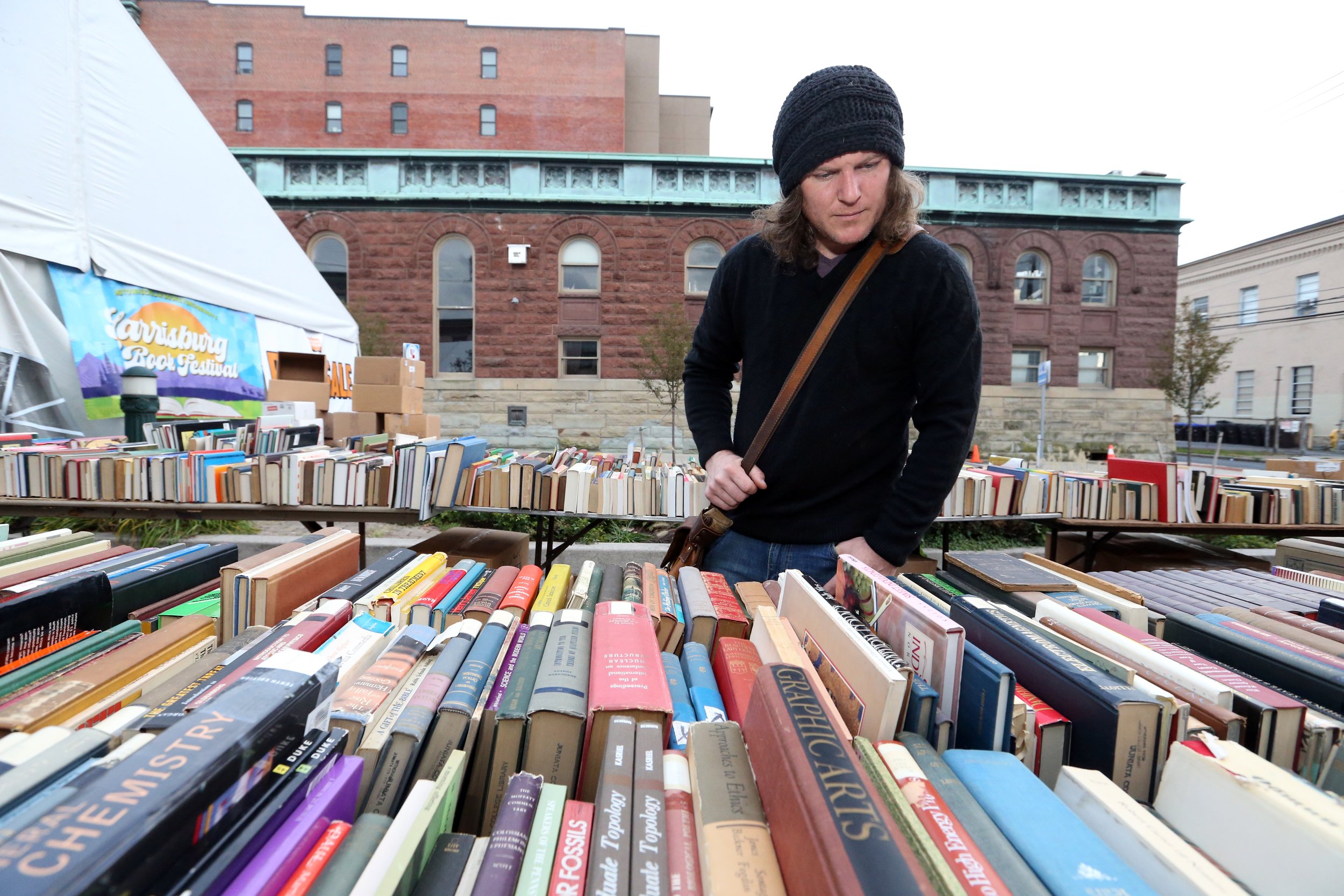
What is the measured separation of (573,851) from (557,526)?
5.89 metres

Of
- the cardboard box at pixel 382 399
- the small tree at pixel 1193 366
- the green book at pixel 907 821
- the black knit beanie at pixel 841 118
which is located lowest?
the green book at pixel 907 821

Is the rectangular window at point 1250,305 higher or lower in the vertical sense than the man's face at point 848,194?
higher

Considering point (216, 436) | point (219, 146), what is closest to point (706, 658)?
point (216, 436)

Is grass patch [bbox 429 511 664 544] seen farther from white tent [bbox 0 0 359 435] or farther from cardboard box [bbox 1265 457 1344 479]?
cardboard box [bbox 1265 457 1344 479]

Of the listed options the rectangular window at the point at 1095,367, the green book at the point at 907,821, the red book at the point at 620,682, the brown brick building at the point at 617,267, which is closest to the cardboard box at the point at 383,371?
the red book at the point at 620,682

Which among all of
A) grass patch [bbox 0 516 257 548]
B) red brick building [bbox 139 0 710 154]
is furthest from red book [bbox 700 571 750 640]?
red brick building [bbox 139 0 710 154]

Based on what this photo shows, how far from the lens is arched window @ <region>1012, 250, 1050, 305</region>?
1549 cm

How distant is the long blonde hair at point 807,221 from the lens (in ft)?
4.97

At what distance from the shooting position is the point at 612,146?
2255 centimetres

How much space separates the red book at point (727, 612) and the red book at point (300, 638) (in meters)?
0.72

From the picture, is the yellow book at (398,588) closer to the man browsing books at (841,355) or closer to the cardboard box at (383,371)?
the man browsing books at (841,355)

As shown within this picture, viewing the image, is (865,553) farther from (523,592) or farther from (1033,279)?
(1033,279)

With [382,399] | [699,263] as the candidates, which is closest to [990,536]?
[382,399]

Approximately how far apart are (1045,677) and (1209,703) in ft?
0.63
